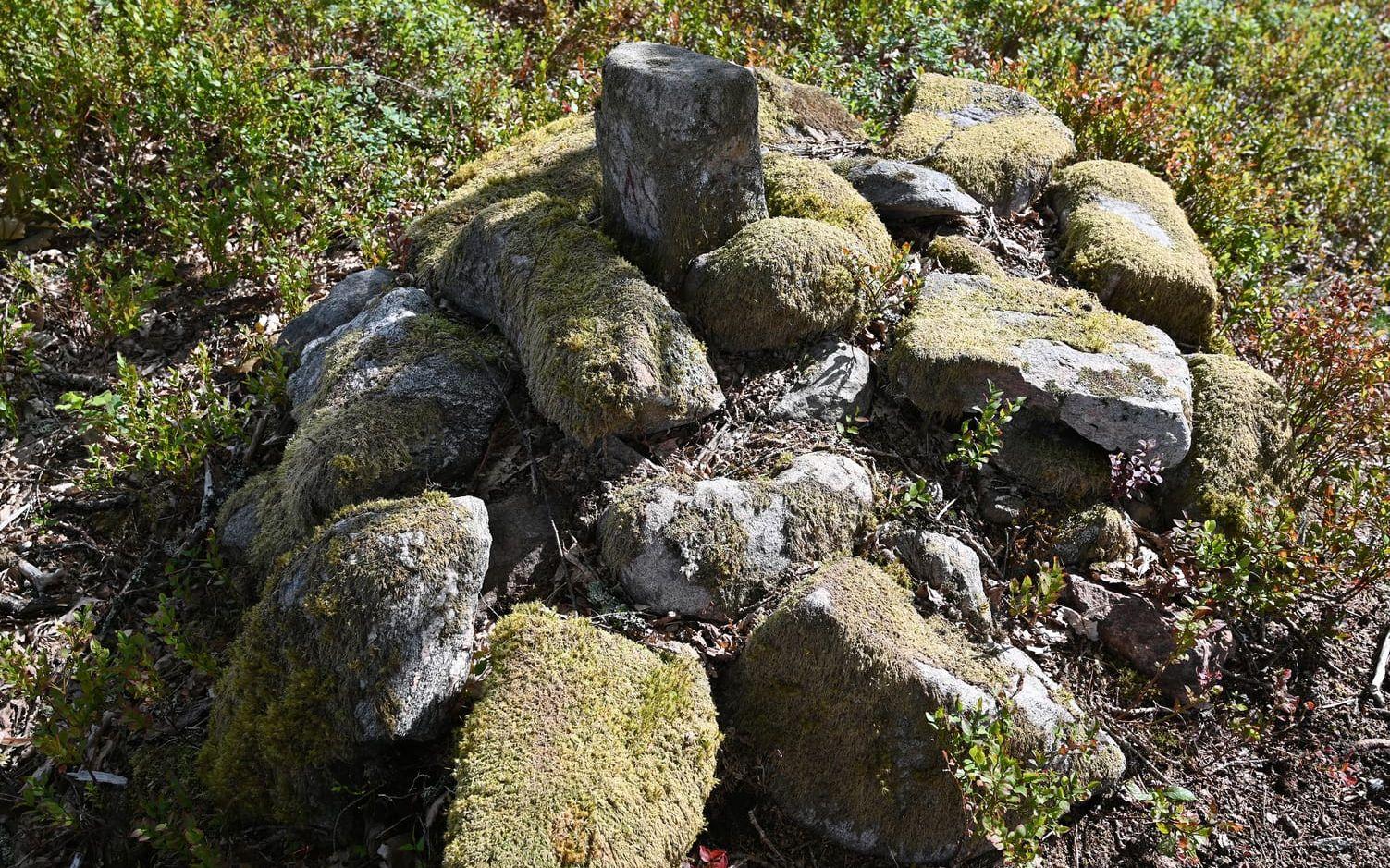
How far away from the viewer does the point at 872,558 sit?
3.83 metres

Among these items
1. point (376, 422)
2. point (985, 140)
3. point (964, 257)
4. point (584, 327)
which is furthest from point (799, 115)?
point (376, 422)

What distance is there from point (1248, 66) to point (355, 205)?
8.13 metres

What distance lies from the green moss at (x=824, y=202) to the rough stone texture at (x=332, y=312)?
2278mm

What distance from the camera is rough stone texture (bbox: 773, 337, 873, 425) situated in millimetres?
4223

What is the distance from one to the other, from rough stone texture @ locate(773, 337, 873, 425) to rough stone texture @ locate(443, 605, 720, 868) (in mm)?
1413

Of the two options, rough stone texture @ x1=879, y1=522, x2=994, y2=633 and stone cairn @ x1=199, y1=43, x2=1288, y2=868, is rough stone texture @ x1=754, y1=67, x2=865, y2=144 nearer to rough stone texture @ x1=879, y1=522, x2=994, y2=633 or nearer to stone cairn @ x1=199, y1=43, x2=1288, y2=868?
stone cairn @ x1=199, y1=43, x2=1288, y2=868

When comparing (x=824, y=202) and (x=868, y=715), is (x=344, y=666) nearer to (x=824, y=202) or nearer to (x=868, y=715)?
(x=868, y=715)

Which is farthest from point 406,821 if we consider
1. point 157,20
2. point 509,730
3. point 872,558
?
point 157,20

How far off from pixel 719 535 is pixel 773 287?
1274 millimetres

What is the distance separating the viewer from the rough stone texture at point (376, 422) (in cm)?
374

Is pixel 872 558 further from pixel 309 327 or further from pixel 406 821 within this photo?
pixel 309 327

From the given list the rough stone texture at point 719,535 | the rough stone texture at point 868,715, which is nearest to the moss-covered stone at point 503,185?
the rough stone texture at point 719,535

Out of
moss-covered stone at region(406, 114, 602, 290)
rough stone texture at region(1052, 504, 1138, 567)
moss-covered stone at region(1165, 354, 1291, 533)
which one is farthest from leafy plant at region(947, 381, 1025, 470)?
moss-covered stone at region(406, 114, 602, 290)

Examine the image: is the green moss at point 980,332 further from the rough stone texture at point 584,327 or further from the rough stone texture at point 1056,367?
the rough stone texture at point 584,327
